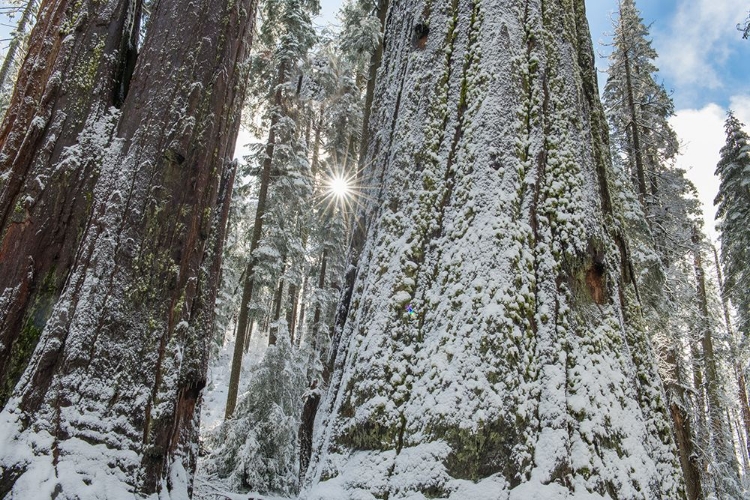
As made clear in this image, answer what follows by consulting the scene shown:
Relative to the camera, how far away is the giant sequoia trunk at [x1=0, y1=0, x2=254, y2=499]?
1.86 metres

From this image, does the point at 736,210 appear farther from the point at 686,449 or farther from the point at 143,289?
the point at 143,289

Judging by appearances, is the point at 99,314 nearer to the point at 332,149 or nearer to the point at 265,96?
the point at 265,96

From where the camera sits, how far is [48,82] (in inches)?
106

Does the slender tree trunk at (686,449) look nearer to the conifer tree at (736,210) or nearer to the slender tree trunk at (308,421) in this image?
the slender tree trunk at (308,421)

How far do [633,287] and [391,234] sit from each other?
3.60 feet

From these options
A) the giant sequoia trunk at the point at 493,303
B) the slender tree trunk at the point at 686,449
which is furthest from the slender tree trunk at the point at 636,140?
the giant sequoia trunk at the point at 493,303

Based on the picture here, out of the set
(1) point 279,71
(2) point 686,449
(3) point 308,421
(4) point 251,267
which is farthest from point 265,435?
(1) point 279,71

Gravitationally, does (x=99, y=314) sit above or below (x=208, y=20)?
below

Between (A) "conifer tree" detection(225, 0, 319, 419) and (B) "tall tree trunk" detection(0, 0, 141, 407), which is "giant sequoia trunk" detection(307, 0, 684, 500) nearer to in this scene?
(B) "tall tree trunk" detection(0, 0, 141, 407)

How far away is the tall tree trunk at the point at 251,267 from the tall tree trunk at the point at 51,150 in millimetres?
10931

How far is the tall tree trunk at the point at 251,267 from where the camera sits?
12852mm

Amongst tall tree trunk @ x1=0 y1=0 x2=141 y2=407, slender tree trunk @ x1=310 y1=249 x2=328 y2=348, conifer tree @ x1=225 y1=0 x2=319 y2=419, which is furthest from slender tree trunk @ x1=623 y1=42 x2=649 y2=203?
tall tree trunk @ x1=0 y1=0 x2=141 y2=407

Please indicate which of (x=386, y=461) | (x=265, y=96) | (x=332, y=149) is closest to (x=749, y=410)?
(x=332, y=149)

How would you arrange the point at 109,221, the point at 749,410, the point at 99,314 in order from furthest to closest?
the point at 749,410 → the point at 109,221 → the point at 99,314
